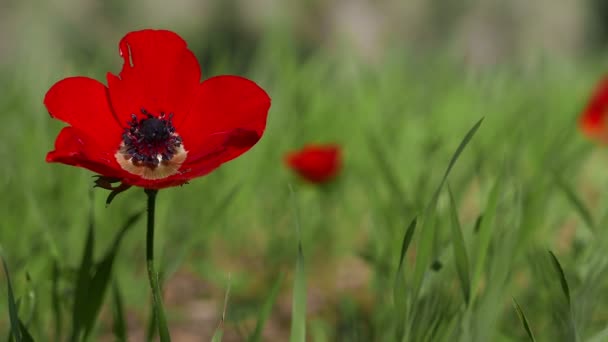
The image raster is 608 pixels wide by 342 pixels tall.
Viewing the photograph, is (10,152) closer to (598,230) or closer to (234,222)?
(234,222)

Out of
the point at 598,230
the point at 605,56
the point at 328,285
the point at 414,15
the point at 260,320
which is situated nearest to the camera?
the point at 260,320

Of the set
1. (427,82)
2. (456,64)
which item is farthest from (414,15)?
(427,82)

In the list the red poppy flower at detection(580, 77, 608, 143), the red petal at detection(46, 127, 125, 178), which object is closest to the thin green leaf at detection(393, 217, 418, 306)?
the red petal at detection(46, 127, 125, 178)

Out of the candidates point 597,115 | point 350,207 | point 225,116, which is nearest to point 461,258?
point 225,116

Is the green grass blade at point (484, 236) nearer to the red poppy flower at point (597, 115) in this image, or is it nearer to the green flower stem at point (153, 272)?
the green flower stem at point (153, 272)

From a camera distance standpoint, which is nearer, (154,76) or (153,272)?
(153,272)


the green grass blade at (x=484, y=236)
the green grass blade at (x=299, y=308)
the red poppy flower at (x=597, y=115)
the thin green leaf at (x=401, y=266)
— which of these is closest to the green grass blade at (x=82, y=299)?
the green grass blade at (x=299, y=308)

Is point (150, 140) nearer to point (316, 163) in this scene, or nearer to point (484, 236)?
point (484, 236)
